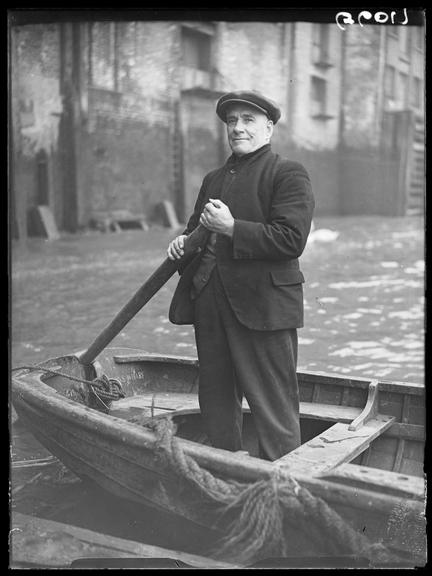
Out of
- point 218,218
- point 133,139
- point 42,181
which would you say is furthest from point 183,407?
point 133,139

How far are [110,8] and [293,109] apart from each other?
4248 mm

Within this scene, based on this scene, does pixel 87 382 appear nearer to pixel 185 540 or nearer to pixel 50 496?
pixel 50 496

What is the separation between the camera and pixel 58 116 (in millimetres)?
7605

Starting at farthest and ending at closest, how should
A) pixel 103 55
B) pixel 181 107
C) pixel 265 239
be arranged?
pixel 181 107
pixel 103 55
pixel 265 239

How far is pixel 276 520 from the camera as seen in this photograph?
2.70 meters

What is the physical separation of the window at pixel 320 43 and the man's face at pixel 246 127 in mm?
566

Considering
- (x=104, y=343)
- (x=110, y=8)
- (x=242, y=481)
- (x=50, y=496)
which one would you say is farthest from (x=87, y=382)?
(x=110, y=8)

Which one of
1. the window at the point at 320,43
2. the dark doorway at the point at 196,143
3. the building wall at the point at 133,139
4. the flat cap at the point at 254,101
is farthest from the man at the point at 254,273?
the dark doorway at the point at 196,143

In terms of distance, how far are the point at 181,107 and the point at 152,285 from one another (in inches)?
255

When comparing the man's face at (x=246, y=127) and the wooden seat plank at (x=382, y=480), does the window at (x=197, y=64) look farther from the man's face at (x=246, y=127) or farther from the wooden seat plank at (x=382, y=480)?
the wooden seat plank at (x=382, y=480)

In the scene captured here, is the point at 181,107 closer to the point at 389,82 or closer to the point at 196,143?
the point at 196,143

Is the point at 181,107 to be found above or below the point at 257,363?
above

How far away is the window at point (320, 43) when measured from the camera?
3291 mm

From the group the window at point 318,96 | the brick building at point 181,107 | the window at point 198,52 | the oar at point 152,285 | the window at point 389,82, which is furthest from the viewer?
the window at point 318,96
